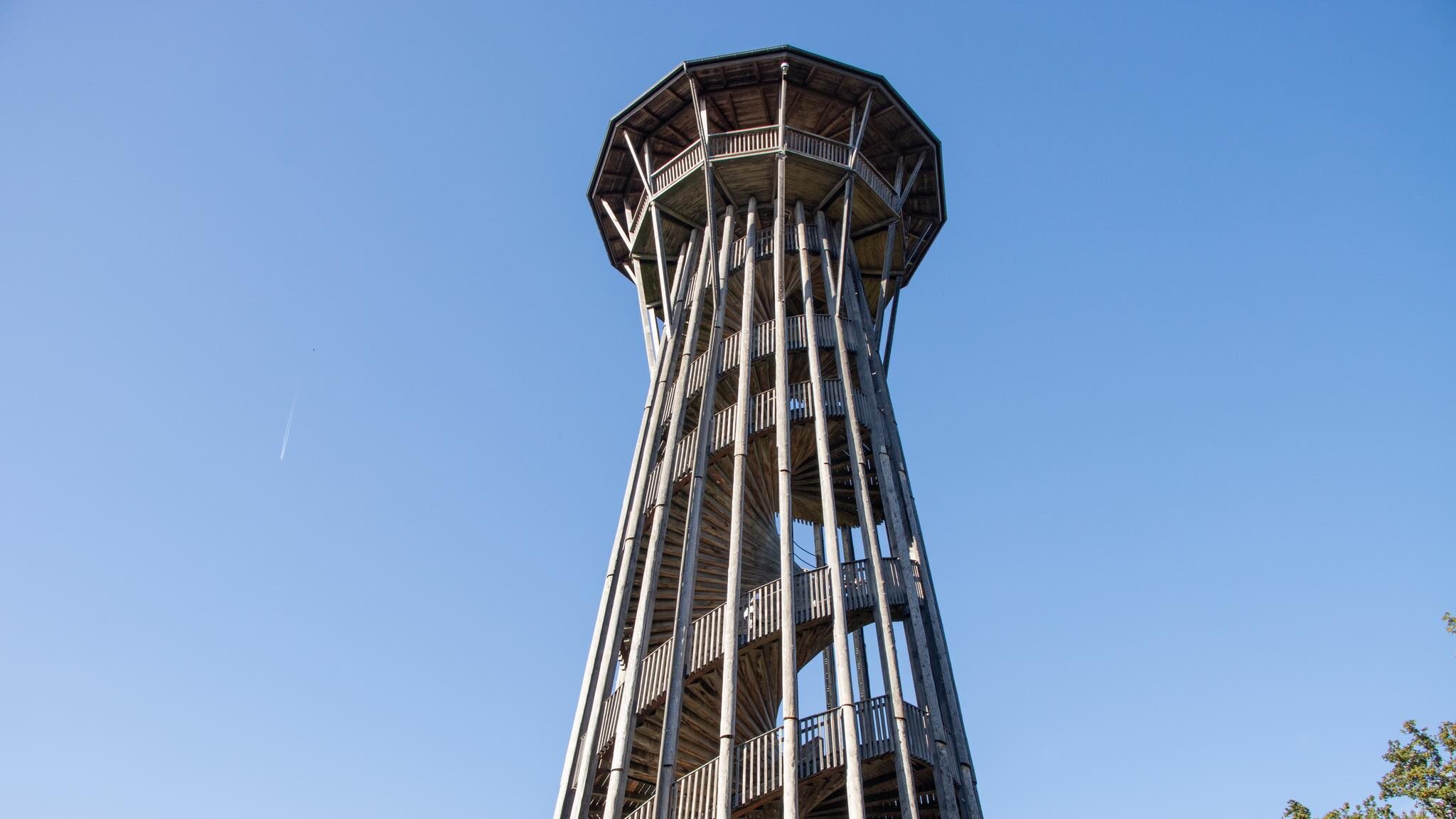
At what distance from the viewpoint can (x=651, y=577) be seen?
16.8 m

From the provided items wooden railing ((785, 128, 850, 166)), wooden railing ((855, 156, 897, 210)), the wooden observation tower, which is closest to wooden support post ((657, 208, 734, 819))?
the wooden observation tower

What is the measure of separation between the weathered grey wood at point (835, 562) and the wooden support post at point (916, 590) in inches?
31.0

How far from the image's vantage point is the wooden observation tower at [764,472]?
1449 centimetres

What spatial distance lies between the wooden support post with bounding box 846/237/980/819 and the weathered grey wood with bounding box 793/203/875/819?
0.79 meters

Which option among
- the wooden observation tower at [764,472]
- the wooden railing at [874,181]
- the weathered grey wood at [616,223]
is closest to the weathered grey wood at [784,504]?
the wooden observation tower at [764,472]

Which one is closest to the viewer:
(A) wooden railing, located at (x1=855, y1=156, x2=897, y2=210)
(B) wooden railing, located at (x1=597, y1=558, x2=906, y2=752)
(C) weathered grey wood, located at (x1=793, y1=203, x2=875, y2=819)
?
(C) weathered grey wood, located at (x1=793, y1=203, x2=875, y2=819)

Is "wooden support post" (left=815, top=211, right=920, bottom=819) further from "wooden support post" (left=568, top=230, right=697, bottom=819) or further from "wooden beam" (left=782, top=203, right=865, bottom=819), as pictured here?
"wooden support post" (left=568, top=230, right=697, bottom=819)

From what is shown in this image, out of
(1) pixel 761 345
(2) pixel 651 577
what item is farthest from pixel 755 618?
(1) pixel 761 345

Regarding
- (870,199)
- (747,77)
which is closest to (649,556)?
(870,199)

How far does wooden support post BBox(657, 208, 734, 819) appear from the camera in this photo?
46.5ft

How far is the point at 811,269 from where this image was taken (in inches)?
881

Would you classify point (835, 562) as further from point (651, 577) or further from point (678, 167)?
point (678, 167)

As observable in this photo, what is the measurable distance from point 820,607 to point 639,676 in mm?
2698

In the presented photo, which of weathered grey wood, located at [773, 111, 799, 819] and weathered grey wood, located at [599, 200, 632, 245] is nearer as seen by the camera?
weathered grey wood, located at [773, 111, 799, 819]
